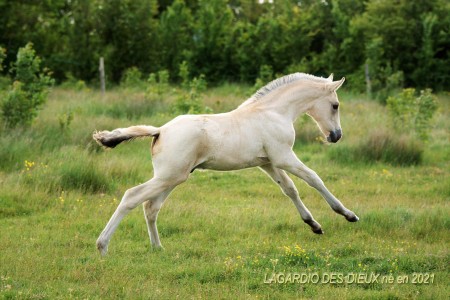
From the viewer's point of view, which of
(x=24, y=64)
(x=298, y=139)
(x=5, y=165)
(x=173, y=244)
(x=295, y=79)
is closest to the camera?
(x=173, y=244)

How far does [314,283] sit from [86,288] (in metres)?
2.20

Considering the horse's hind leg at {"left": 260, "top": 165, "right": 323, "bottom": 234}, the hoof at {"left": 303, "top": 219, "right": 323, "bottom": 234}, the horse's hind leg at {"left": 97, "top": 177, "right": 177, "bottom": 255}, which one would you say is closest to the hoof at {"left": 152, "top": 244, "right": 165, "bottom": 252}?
the horse's hind leg at {"left": 97, "top": 177, "right": 177, "bottom": 255}

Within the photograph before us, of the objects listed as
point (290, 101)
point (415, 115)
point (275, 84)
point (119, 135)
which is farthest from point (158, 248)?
point (415, 115)

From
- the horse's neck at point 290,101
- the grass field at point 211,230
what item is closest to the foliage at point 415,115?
the grass field at point 211,230

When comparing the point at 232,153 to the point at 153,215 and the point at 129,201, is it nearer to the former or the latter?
the point at 153,215

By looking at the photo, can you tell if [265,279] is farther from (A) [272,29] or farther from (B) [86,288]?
(A) [272,29]

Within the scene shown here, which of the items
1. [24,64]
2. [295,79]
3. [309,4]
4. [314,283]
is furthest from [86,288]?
[309,4]

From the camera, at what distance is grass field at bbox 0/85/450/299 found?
6.23 metres

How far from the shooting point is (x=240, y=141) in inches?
299

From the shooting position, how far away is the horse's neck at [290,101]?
8.08 metres

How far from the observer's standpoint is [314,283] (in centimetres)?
633

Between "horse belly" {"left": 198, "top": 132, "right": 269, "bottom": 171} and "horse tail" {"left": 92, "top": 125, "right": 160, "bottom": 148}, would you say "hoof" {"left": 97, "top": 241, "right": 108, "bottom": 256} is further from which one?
"horse belly" {"left": 198, "top": 132, "right": 269, "bottom": 171}

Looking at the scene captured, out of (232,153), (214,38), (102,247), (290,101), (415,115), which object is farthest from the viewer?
(214,38)

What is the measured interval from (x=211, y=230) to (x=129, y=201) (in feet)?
5.39
